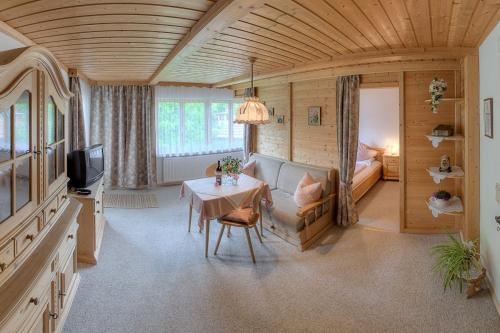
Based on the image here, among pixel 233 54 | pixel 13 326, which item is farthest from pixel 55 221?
pixel 233 54

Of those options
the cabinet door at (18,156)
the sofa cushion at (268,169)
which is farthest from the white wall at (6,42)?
the sofa cushion at (268,169)

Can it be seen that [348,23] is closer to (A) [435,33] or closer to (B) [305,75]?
(A) [435,33]

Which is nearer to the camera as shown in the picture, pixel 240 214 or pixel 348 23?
pixel 348 23

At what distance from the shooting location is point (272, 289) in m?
2.79

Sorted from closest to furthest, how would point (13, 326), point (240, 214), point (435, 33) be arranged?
1. point (13, 326)
2. point (435, 33)
3. point (240, 214)

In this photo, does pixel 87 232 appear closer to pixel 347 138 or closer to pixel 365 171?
pixel 347 138

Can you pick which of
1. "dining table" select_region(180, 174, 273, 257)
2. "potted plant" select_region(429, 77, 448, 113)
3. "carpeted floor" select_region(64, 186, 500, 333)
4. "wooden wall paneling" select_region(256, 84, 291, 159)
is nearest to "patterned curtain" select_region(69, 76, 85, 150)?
"carpeted floor" select_region(64, 186, 500, 333)

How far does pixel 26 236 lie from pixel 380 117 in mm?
7793

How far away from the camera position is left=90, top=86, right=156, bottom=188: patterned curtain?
630 cm

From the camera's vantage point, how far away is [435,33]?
276 cm

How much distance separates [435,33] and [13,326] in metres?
3.55

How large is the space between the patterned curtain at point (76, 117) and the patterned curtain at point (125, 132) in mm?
1476

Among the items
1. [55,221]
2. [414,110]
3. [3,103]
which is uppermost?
[414,110]

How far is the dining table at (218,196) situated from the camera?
3.36 meters
